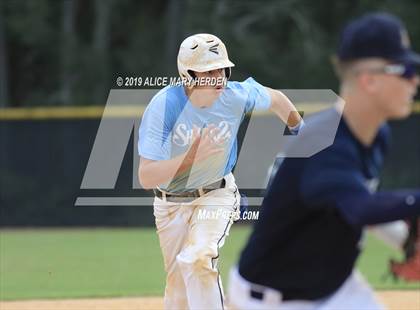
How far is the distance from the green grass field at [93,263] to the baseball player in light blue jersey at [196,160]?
3020 mm

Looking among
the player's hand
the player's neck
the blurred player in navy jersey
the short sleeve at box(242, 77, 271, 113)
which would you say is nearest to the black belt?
the player's hand

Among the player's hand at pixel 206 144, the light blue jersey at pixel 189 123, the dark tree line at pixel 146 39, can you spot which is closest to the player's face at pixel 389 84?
the player's hand at pixel 206 144

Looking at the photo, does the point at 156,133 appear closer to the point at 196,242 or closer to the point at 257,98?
the point at 196,242

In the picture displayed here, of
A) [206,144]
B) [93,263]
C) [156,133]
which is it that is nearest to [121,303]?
[156,133]

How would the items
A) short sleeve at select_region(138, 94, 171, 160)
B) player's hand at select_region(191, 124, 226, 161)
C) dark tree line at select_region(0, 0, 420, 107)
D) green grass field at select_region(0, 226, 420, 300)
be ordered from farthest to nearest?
1. dark tree line at select_region(0, 0, 420, 107)
2. green grass field at select_region(0, 226, 420, 300)
3. short sleeve at select_region(138, 94, 171, 160)
4. player's hand at select_region(191, 124, 226, 161)

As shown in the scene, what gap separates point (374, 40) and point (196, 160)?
2929 millimetres

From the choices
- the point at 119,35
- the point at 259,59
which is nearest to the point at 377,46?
the point at 259,59

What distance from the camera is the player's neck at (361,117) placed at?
3.61 m

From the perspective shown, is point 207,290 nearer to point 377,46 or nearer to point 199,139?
point 199,139

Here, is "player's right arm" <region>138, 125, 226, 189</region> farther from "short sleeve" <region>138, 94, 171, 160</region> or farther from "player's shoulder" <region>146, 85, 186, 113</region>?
"player's shoulder" <region>146, 85, 186, 113</region>

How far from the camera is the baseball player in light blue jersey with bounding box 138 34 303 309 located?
639 cm

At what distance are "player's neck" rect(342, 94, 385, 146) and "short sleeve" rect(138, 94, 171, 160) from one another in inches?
112

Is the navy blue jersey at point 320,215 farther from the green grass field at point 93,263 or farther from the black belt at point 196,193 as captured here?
the green grass field at point 93,263

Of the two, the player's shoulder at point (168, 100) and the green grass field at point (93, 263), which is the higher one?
the player's shoulder at point (168, 100)
